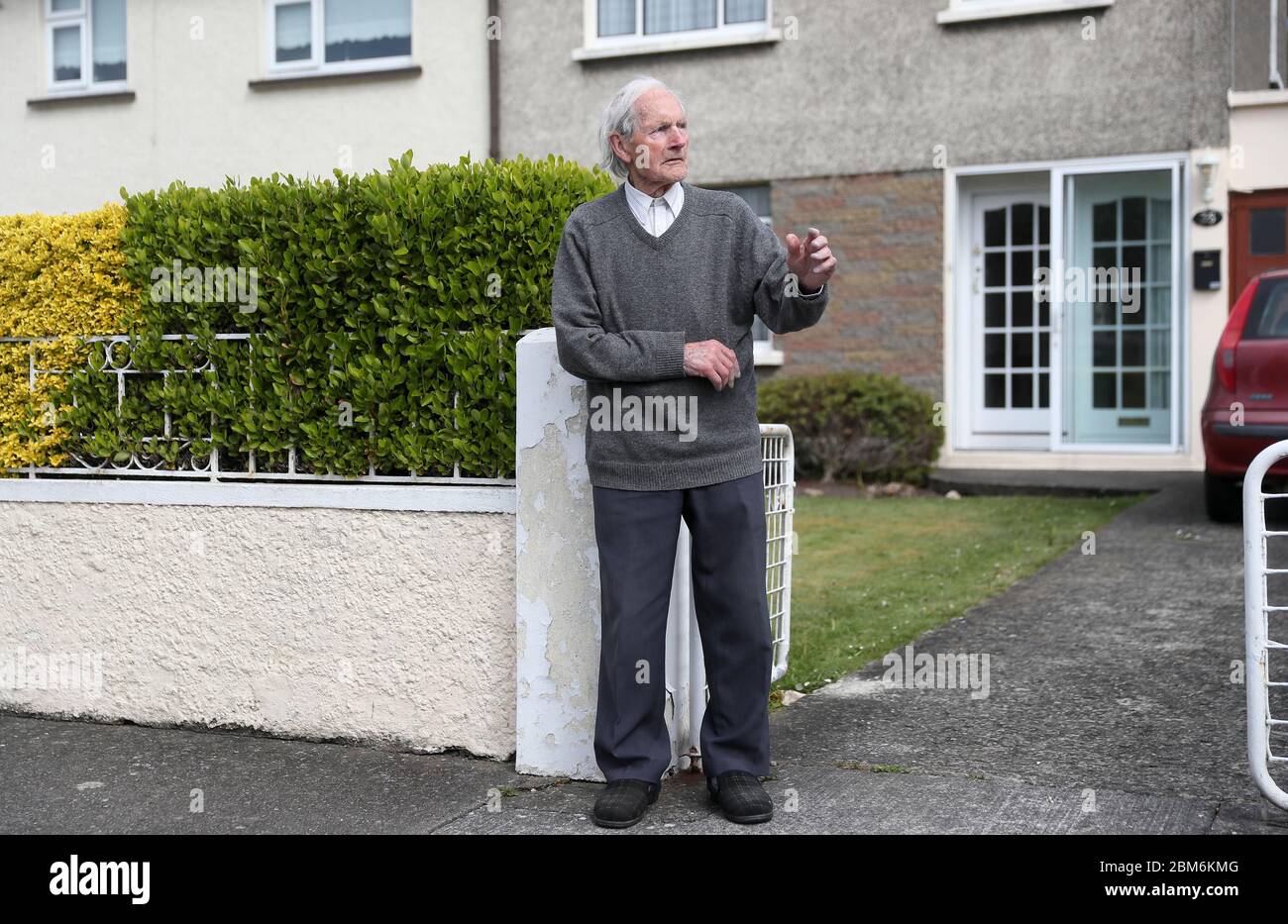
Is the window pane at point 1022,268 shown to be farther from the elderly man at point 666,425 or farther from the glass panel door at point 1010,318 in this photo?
the elderly man at point 666,425

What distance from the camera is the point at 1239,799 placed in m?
3.97

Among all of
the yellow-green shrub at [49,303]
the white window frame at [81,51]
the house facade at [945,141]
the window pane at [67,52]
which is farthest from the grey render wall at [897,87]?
the yellow-green shrub at [49,303]

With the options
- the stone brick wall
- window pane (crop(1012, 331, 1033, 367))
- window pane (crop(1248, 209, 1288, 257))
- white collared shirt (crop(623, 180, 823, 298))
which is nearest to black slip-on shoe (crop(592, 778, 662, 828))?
white collared shirt (crop(623, 180, 823, 298))

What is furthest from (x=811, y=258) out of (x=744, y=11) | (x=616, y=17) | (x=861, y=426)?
(x=616, y=17)

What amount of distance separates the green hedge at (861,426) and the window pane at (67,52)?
906 cm

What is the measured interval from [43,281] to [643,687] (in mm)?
2878

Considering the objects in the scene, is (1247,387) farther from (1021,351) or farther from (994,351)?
(994,351)

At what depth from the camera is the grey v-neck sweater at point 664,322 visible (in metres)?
3.87

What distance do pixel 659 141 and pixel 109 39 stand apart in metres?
14.0

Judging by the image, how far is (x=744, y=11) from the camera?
44.5 ft

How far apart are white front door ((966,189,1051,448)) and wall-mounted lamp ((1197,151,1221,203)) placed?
1441mm

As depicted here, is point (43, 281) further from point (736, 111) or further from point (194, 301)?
point (736, 111)

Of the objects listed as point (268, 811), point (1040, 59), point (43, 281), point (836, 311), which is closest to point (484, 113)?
point (836, 311)

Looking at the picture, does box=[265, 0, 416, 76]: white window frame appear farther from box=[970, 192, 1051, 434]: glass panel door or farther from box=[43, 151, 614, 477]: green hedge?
box=[43, 151, 614, 477]: green hedge
